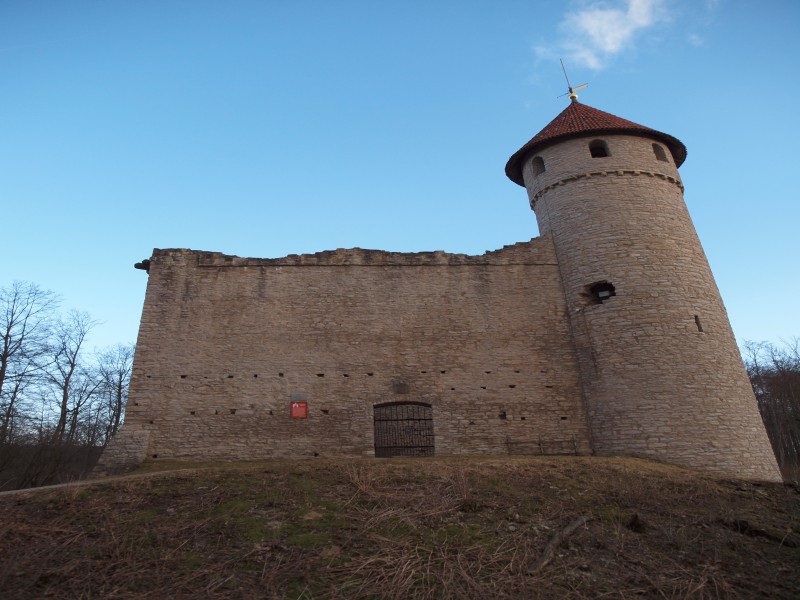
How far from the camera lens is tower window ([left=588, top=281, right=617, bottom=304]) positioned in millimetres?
13352

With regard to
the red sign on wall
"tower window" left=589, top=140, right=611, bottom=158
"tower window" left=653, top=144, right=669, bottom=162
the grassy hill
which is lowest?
the grassy hill

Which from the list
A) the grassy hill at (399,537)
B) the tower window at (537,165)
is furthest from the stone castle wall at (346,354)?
the grassy hill at (399,537)

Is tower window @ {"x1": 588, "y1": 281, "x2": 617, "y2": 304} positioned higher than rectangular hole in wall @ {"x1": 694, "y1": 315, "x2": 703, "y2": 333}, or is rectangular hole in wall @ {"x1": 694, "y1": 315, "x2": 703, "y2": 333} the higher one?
tower window @ {"x1": 588, "y1": 281, "x2": 617, "y2": 304}

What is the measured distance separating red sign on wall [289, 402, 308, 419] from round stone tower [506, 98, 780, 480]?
6.88 meters

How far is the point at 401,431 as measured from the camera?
12984 mm

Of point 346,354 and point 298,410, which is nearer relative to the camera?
point 298,410

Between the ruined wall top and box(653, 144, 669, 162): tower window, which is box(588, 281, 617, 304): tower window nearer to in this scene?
the ruined wall top

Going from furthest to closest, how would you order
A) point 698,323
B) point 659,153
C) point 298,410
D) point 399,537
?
point 659,153 → point 298,410 → point 698,323 → point 399,537

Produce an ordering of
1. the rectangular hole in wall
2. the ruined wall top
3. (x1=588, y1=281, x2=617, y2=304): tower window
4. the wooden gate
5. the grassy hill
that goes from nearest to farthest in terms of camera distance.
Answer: the grassy hill, the rectangular hole in wall, the wooden gate, (x1=588, y1=281, x2=617, y2=304): tower window, the ruined wall top

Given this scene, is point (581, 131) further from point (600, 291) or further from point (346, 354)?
point (346, 354)

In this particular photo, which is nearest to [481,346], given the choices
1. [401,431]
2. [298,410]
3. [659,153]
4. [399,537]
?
[401,431]

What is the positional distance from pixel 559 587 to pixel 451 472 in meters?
4.00

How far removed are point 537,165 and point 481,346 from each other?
20.0ft

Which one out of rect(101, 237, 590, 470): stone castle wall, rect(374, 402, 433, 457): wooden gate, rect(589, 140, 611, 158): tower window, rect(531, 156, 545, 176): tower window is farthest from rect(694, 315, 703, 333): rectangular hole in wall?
rect(374, 402, 433, 457): wooden gate
